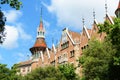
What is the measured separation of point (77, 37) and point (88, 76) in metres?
28.3

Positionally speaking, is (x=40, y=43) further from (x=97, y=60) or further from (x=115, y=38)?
(x=115, y=38)

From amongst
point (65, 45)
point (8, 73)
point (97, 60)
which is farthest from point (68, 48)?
point (97, 60)

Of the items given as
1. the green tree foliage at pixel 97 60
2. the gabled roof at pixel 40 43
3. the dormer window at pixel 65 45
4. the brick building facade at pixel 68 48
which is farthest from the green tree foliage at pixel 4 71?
the gabled roof at pixel 40 43

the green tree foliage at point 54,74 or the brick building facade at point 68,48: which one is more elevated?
the brick building facade at point 68,48

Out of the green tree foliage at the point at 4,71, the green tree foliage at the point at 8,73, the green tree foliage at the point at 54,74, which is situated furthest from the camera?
the green tree foliage at the point at 4,71

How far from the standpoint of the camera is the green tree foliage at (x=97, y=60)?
40.3 m

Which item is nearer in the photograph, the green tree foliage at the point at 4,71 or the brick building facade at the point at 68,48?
the brick building facade at the point at 68,48

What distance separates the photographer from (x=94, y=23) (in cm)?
6150

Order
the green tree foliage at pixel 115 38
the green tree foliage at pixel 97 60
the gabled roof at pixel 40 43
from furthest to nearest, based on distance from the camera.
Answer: the gabled roof at pixel 40 43 → the green tree foliage at pixel 97 60 → the green tree foliage at pixel 115 38

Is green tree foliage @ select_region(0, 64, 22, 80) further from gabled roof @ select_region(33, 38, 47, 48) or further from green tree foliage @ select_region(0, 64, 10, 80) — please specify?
gabled roof @ select_region(33, 38, 47, 48)

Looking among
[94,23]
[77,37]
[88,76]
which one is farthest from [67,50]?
[88,76]

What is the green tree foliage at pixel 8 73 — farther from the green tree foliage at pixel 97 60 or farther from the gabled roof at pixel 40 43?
the gabled roof at pixel 40 43

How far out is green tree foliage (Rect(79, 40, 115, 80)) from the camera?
40.3 m

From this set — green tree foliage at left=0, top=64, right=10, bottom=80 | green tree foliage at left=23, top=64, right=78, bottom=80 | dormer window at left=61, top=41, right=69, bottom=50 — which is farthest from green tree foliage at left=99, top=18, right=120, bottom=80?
dormer window at left=61, top=41, right=69, bottom=50
